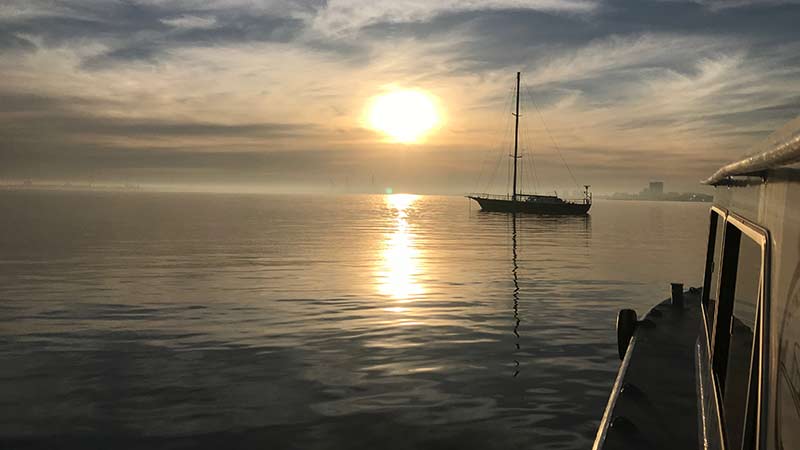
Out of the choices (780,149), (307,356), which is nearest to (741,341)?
(780,149)

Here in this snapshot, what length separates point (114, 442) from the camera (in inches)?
297

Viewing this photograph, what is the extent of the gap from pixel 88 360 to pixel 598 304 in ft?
48.4

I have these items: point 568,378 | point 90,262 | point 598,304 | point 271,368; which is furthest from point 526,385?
point 90,262

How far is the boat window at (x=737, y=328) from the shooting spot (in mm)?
3229

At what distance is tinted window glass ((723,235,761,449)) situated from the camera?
332 cm

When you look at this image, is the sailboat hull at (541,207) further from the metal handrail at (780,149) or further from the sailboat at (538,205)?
the metal handrail at (780,149)

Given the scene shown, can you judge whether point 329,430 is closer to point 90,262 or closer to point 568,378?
point 568,378

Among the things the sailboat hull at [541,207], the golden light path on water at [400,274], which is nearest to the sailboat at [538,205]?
the sailboat hull at [541,207]

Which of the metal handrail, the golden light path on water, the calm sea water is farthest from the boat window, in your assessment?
the golden light path on water

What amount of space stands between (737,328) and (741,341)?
26cm

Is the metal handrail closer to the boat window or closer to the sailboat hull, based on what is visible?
the boat window

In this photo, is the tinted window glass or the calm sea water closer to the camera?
the tinted window glass

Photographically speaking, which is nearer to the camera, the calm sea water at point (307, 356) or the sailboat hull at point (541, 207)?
the calm sea water at point (307, 356)

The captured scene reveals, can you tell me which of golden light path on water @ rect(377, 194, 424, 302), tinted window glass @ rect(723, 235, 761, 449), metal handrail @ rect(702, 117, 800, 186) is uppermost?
metal handrail @ rect(702, 117, 800, 186)
